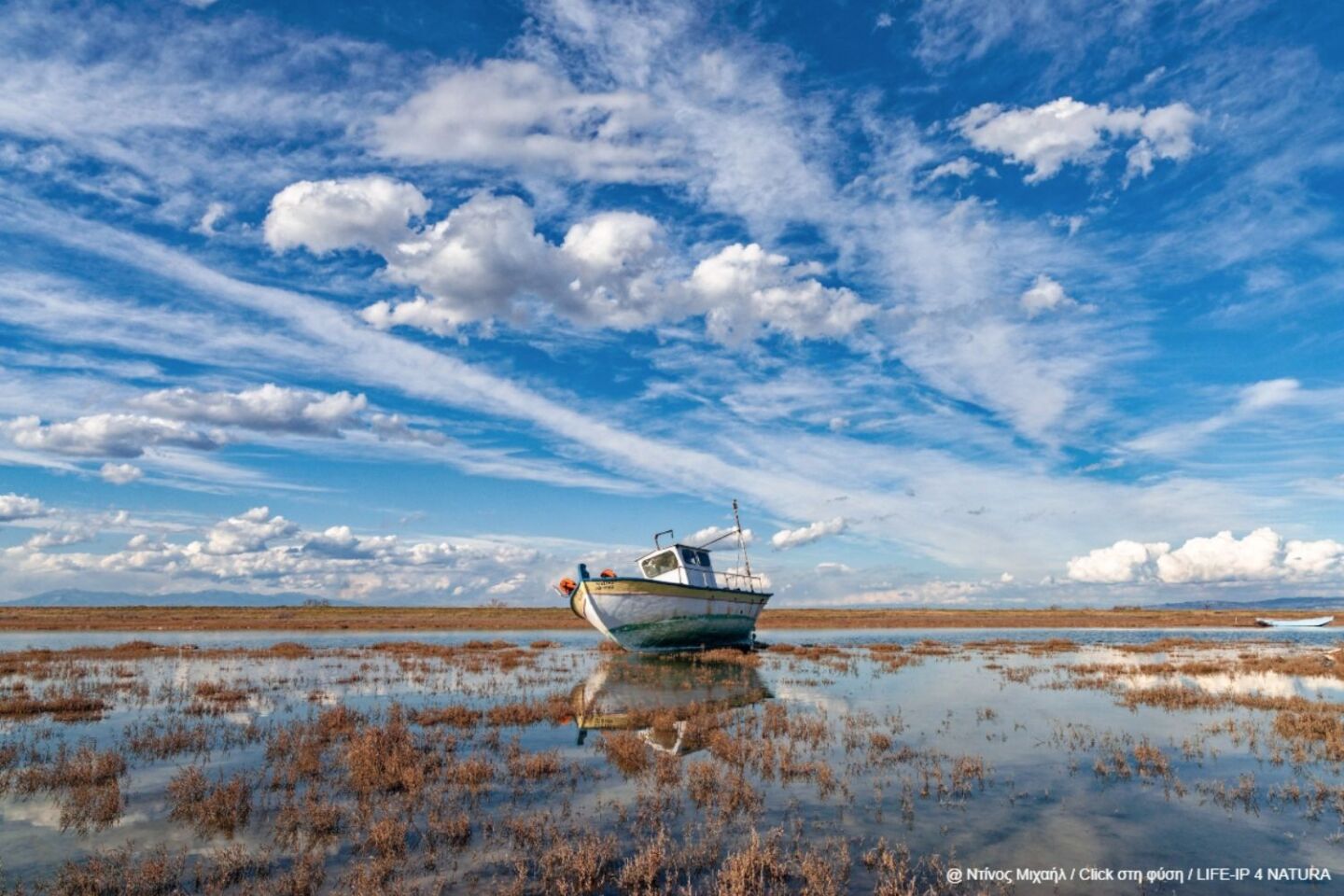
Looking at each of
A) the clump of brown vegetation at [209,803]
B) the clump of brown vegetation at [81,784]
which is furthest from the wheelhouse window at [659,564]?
the clump of brown vegetation at [209,803]

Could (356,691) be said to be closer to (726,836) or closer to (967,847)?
(726,836)

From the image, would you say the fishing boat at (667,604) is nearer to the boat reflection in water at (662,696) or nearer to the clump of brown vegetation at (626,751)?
the boat reflection in water at (662,696)

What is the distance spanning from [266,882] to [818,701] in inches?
734

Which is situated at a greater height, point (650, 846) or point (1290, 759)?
point (650, 846)

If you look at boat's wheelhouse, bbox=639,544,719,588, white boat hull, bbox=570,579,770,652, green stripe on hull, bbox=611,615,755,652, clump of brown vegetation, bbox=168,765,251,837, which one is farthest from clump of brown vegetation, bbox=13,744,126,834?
boat's wheelhouse, bbox=639,544,719,588

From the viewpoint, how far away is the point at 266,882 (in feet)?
27.6

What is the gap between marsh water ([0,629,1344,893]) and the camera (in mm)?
9125

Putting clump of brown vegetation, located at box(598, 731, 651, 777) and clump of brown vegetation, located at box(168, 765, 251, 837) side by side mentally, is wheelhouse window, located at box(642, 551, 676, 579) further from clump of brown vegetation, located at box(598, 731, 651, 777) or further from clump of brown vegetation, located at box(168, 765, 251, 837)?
clump of brown vegetation, located at box(168, 765, 251, 837)

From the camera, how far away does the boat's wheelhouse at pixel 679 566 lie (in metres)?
41.9

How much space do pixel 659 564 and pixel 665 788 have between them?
99.6 feet

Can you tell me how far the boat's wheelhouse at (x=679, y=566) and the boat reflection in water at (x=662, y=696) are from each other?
593 centimetres

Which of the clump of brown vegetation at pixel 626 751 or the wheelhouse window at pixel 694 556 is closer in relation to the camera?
→ the clump of brown vegetation at pixel 626 751

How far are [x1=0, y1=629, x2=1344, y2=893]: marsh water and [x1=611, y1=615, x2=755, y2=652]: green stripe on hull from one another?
45.3ft

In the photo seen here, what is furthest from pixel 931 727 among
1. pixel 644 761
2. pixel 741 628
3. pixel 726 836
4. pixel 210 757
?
pixel 741 628
